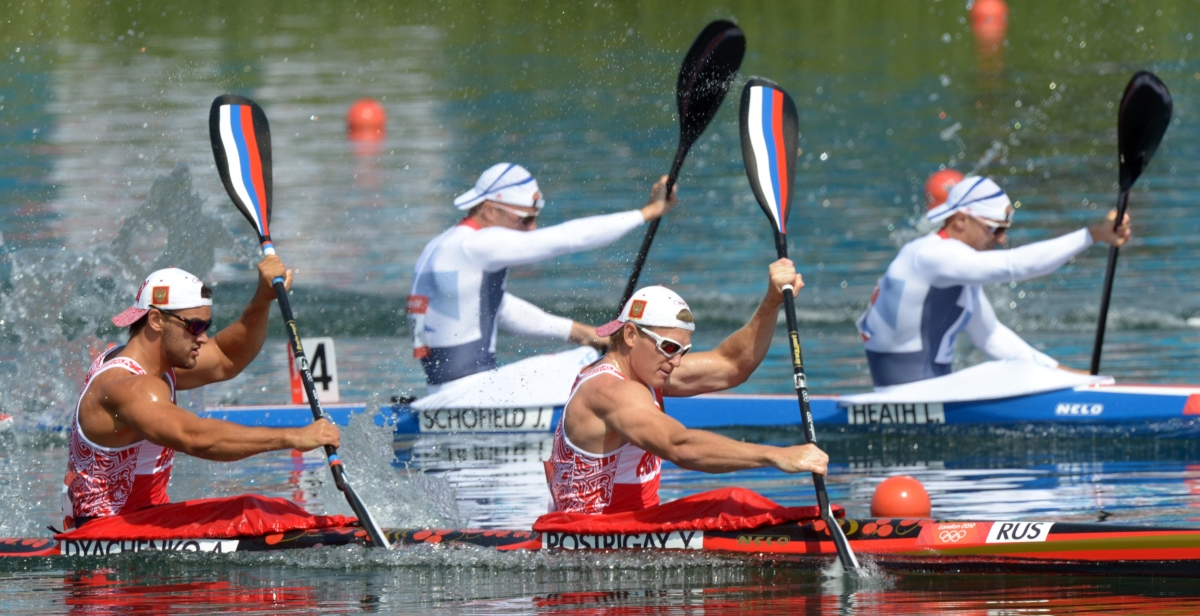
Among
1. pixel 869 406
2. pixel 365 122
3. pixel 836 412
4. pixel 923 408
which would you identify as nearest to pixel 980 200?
pixel 923 408

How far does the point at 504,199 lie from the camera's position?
11.0 metres

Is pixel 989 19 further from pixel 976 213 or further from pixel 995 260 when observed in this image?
pixel 995 260

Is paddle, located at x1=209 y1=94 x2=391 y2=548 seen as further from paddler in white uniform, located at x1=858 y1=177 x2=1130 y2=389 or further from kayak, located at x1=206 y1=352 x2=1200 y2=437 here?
paddler in white uniform, located at x1=858 y1=177 x2=1130 y2=389

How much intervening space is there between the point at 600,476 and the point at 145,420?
2041 mm

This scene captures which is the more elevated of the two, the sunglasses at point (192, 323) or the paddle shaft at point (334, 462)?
the sunglasses at point (192, 323)

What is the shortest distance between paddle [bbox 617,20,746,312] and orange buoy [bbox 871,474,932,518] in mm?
2965

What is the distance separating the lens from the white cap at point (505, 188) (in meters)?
11.0

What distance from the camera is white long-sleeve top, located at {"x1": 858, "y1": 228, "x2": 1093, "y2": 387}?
10.5 metres

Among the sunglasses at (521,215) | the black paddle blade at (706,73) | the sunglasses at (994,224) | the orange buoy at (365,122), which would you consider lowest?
the sunglasses at (994,224)

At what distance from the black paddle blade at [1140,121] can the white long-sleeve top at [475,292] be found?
3.72 m

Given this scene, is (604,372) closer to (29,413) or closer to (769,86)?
(769,86)

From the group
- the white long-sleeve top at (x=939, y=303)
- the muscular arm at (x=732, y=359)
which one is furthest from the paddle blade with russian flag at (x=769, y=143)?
the white long-sleeve top at (x=939, y=303)

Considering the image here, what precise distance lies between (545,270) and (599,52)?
733 inches

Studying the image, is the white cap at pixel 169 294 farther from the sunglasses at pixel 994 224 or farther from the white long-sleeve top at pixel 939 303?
the sunglasses at pixel 994 224
